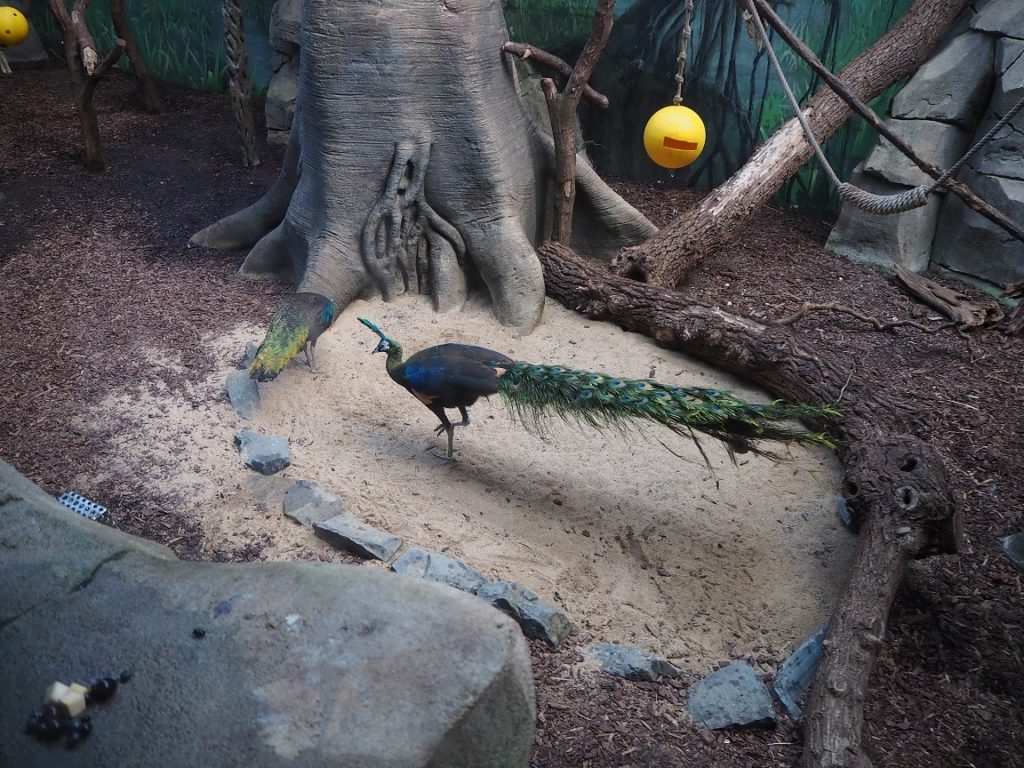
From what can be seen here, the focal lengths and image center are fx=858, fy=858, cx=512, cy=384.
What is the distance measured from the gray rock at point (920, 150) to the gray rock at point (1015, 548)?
121 inches

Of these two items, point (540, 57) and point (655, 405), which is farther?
point (540, 57)

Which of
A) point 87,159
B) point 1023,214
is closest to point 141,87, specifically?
point 87,159

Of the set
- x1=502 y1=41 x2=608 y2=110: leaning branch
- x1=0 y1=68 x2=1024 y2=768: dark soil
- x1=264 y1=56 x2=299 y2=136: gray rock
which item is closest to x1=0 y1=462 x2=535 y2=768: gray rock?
x1=0 y1=68 x2=1024 y2=768: dark soil

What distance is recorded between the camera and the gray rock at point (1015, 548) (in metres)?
3.49

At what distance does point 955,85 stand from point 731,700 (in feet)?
16.1

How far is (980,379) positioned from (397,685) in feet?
13.4

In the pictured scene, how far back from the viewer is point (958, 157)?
5.95m

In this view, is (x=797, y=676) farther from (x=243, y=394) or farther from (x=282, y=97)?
(x=282, y=97)

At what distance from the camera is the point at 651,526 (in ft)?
12.4

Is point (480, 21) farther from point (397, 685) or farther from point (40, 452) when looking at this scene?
point (397, 685)

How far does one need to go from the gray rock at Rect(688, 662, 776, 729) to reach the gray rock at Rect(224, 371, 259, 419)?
2.57 m

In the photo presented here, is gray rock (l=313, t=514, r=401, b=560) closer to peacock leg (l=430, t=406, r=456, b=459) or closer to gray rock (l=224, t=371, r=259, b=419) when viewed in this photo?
peacock leg (l=430, t=406, r=456, b=459)

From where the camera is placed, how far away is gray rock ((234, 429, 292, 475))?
12.9 ft

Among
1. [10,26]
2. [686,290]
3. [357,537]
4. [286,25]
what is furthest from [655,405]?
[10,26]
